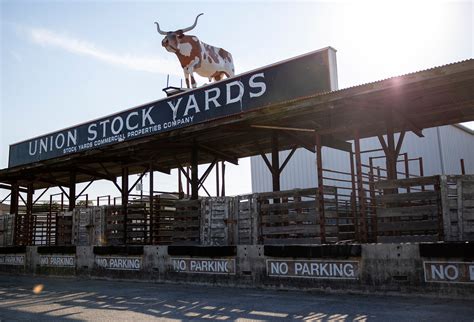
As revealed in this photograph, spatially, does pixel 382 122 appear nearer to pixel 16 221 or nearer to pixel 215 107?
pixel 215 107

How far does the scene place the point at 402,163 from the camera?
92.1ft

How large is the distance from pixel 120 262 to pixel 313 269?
6.59 m

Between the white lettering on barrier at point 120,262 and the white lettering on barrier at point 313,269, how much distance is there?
465 cm

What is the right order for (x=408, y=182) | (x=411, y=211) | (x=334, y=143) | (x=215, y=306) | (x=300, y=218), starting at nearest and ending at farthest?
1. (x=215, y=306)
2. (x=411, y=211)
3. (x=408, y=182)
4. (x=300, y=218)
5. (x=334, y=143)

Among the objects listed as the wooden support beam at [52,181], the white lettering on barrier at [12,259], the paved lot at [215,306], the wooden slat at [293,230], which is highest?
the wooden support beam at [52,181]

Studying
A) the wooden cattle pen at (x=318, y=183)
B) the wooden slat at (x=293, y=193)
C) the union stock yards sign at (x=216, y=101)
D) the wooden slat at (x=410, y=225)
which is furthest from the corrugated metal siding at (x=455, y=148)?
the wooden slat at (x=410, y=225)

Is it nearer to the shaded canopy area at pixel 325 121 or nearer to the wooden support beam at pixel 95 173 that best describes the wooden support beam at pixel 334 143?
the shaded canopy area at pixel 325 121

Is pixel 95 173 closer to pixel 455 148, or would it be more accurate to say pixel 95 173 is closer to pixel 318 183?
pixel 318 183

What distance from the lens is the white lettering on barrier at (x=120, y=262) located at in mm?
13484

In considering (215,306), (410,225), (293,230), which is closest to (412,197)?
(410,225)

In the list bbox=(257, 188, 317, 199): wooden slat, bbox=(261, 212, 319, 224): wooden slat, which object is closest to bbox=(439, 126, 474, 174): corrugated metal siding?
bbox=(257, 188, 317, 199): wooden slat

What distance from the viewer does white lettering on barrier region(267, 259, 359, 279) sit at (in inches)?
370

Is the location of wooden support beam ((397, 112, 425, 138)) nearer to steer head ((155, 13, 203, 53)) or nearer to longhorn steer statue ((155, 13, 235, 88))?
longhorn steer statue ((155, 13, 235, 88))

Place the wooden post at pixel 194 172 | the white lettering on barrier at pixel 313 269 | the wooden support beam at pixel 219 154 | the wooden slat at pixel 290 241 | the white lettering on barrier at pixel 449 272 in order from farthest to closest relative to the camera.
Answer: the wooden support beam at pixel 219 154, the wooden post at pixel 194 172, the wooden slat at pixel 290 241, the white lettering on barrier at pixel 313 269, the white lettering on barrier at pixel 449 272
